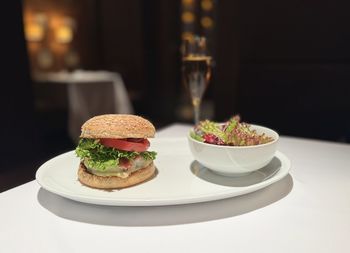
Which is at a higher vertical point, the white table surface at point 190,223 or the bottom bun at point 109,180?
the bottom bun at point 109,180

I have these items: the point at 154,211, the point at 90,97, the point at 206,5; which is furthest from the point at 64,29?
the point at 154,211

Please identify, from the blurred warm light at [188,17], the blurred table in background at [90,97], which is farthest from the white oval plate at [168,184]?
the blurred warm light at [188,17]

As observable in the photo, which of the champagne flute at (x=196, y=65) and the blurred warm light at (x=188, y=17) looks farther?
the blurred warm light at (x=188, y=17)

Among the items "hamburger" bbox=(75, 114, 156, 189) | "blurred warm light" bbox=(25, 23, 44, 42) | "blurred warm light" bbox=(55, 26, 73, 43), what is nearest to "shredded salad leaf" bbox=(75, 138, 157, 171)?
"hamburger" bbox=(75, 114, 156, 189)

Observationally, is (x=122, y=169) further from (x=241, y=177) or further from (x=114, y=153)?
(x=241, y=177)

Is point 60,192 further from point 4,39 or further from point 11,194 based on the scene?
point 4,39

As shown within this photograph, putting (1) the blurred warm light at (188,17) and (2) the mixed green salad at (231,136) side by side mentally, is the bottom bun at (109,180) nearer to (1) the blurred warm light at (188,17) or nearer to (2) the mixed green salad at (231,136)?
(2) the mixed green salad at (231,136)

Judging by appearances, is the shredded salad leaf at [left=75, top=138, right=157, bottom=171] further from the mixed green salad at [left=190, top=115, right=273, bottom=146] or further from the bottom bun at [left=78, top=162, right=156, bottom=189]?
the mixed green salad at [left=190, top=115, right=273, bottom=146]
